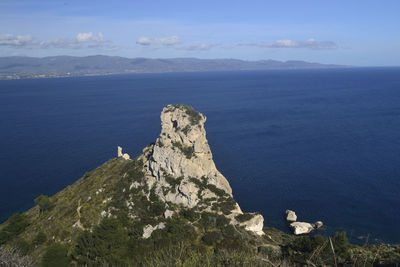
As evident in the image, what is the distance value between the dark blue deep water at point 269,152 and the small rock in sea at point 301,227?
8.65ft

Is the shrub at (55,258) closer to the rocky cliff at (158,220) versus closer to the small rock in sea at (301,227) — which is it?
the rocky cliff at (158,220)

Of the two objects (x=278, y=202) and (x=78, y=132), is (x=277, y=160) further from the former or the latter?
(x=78, y=132)

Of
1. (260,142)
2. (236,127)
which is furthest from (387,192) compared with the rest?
(236,127)

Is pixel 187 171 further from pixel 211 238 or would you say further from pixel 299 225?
pixel 299 225

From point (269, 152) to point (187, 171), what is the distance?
167 feet

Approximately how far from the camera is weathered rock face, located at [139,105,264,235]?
149 ft

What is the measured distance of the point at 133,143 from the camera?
101688mm

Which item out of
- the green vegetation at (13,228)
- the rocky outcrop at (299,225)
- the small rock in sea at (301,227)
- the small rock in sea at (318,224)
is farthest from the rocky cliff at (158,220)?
the small rock in sea at (318,224)

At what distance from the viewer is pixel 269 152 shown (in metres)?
93.4

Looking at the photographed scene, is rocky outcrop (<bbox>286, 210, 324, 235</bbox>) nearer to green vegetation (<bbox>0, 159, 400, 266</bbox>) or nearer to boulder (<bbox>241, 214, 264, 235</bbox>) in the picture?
green vegetation (<bbox>0, 159, 400, 266</bbox>)

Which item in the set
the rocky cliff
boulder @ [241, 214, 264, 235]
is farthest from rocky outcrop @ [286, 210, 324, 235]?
boulder @ [241, 214, 264, 235]

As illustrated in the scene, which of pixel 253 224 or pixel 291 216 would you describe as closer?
pixel 253 224

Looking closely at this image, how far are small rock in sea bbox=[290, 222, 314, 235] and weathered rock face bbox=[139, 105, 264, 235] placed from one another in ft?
38.4

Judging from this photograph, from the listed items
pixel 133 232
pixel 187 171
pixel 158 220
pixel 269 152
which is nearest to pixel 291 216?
pixel 187 171
